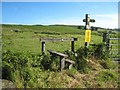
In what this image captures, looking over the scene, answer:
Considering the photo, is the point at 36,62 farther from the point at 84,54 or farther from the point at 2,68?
the point at 84,54

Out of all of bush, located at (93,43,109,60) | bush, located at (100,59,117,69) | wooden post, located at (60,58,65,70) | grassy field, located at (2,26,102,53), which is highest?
bush, located at (93,43,109,60)

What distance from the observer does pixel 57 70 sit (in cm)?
914

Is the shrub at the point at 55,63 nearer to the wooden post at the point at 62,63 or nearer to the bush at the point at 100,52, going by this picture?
the wooden post at the point at 62,63

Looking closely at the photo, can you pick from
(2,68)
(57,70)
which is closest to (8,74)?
(2,68)

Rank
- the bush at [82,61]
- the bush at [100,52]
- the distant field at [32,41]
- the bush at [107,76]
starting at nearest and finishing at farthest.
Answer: the bush at [107,76]
the bush at [82,61]
the bush at [100,52]
the distant field at [32,41]

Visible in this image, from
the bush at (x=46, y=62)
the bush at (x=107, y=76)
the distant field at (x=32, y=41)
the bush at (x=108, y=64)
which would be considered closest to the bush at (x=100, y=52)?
the bush at (x=108, y=64)

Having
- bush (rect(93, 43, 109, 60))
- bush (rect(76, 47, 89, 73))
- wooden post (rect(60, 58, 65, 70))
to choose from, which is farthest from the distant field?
wooden post (rect(60, 58, 65, 70))

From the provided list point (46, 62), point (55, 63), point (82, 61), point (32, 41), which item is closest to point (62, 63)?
point (55, 63)

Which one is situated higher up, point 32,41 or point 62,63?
point 62,63

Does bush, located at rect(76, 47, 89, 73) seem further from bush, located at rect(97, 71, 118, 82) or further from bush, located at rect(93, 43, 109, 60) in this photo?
bush, located at rect(93, 43, 109, 60)

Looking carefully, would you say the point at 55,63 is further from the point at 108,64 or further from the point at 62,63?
A: the point at 108,64

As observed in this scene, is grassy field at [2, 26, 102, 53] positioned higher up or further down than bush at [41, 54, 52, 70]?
further down

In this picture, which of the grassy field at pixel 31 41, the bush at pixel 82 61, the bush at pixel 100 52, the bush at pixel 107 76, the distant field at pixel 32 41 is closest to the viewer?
the bush at pixel 107 76

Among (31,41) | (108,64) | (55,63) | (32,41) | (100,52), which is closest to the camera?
(55,63)
